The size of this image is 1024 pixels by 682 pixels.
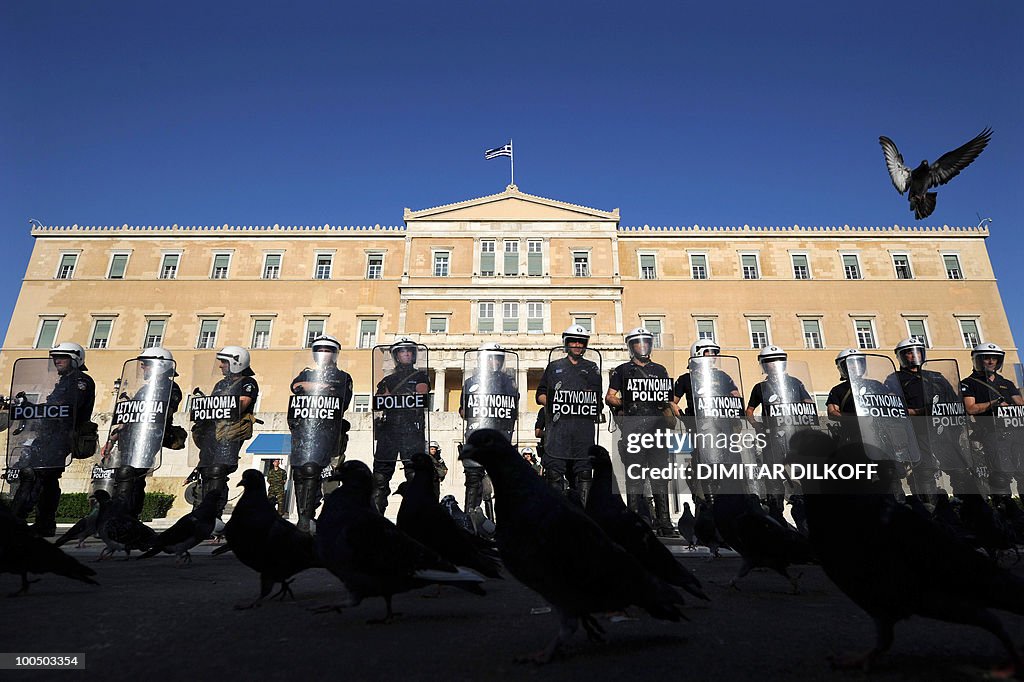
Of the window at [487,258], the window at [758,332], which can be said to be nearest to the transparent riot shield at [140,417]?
the window at [487,258]

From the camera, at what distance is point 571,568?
2598 millimetres

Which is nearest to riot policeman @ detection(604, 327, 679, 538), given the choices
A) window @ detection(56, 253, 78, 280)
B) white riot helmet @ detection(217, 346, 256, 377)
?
white riot helmet @ detection(217, 346, 256, 377)

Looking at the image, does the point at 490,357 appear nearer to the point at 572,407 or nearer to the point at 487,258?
the point at 572,407

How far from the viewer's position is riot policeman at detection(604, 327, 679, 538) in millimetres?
7324

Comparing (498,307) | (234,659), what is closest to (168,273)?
(498,307)

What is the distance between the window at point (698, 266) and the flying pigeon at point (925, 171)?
74.0 feet

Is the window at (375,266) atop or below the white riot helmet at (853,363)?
atop

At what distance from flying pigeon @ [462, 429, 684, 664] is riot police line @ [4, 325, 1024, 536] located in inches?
181

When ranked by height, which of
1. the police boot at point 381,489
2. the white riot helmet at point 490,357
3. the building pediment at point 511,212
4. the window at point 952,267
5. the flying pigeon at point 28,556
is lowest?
the flying pigeon at point 28,556

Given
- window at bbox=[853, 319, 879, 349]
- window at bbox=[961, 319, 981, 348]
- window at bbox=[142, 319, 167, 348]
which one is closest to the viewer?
window at bbox=[853, 319, 879, 349]

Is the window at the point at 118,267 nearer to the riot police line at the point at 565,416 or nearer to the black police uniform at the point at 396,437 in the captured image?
the riot police line at the point at 565,416

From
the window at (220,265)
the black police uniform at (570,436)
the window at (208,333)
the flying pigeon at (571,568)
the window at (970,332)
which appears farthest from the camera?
the window at (220,265)

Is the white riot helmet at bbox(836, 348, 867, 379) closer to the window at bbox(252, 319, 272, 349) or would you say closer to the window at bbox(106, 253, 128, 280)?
the window at bbox(252, 319, 272, 349)

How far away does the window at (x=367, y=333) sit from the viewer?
4044 centimetres
